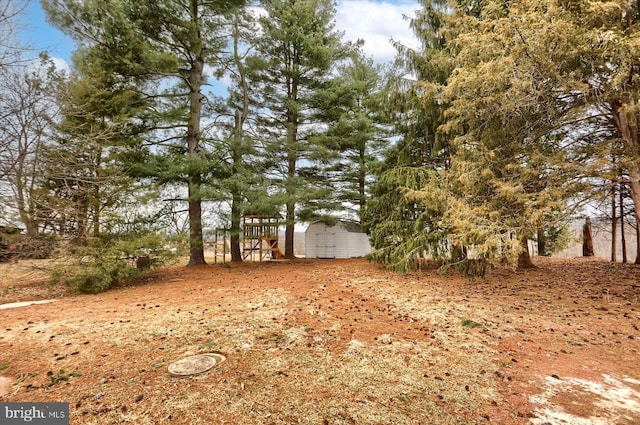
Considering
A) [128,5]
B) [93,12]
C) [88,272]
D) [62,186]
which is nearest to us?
[62,186]

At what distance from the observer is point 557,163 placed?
5.07 m

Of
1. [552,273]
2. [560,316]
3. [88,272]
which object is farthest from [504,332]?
[88,272]

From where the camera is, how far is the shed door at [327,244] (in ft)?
52.6

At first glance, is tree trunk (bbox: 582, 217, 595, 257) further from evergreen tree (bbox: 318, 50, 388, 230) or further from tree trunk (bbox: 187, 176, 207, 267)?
tree trunk (bbox: 187, 176, 207, 267)

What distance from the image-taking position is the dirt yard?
2.31 metres

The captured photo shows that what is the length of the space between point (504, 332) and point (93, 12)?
36.0 ft

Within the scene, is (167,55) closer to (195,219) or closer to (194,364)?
(195,219)

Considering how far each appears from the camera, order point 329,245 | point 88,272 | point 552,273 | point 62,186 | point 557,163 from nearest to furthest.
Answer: point 62,186 < point 557,163 < point 88,272 < point 552,273 < point 329,245

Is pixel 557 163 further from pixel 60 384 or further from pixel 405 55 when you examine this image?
pixel 60 384

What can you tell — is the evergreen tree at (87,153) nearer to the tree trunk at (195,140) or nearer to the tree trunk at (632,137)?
the tree trunk at (195,140)

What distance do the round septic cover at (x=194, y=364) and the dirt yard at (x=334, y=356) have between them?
0.10 metres

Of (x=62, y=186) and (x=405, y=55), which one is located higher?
(x=405, y=55)

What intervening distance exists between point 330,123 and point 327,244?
6605 millimetres

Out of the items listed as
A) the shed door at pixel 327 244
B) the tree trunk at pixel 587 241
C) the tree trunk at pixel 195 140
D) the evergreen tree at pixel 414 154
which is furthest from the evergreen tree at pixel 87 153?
the tree trunk at pixel 587 241
